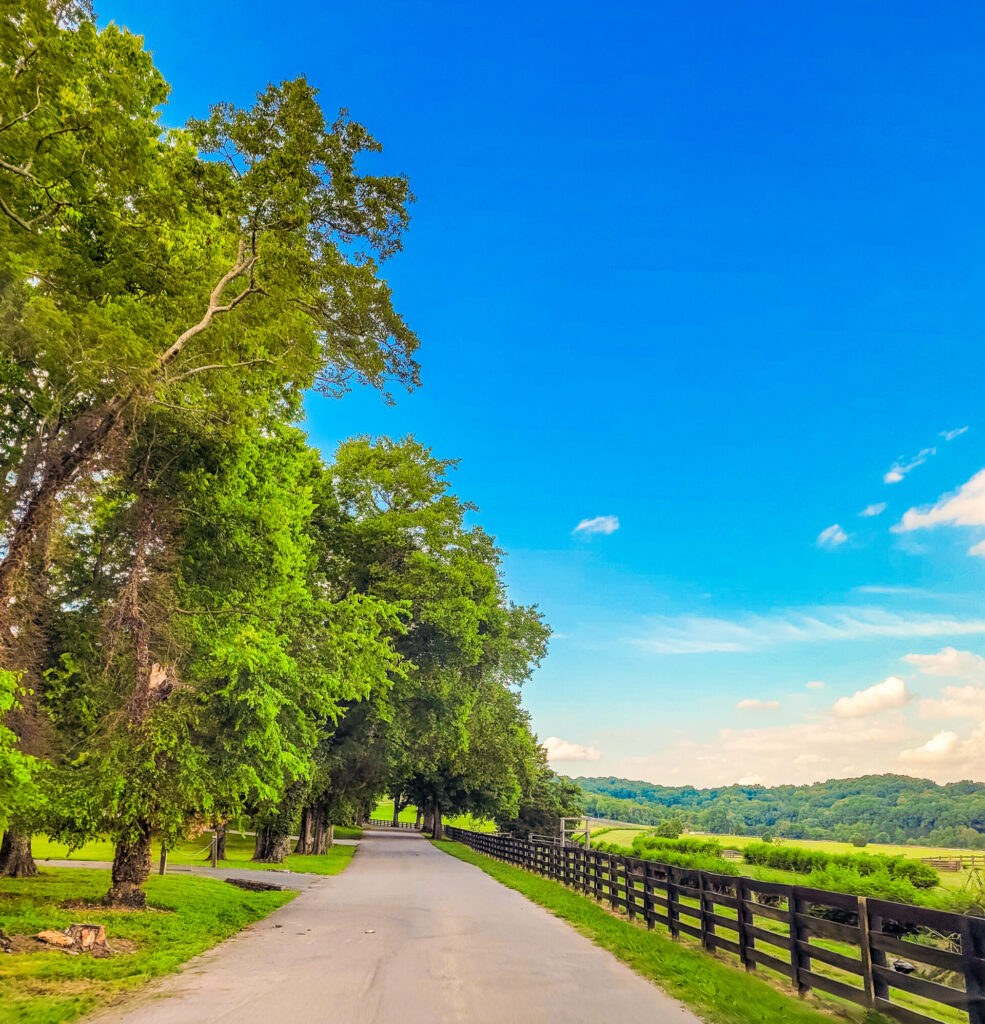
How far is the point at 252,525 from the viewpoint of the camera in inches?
617

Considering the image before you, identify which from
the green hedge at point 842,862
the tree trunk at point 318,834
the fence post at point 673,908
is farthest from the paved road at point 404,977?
the tree trunk at point 318,834

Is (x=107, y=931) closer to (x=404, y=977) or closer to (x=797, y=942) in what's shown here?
(x=404, y=977)

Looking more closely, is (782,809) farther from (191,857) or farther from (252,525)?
(252,525)

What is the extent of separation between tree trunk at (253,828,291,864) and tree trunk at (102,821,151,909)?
14.0 m

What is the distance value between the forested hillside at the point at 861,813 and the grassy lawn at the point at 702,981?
49.4m

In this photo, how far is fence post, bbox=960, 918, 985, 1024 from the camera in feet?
16.4

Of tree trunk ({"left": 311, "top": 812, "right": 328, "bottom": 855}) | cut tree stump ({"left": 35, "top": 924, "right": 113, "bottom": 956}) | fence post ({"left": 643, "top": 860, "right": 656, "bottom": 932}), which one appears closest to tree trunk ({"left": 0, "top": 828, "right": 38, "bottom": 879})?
cut tree stump ({"left": 35, "top": 924, "right": 113, "bottom": 956})

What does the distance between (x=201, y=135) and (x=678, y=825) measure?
54.1m

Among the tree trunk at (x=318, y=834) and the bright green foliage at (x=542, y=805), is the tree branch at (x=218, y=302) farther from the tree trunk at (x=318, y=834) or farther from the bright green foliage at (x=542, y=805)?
the bright green foliage at (x=542, y=805)

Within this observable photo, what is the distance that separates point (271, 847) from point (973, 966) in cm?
2587

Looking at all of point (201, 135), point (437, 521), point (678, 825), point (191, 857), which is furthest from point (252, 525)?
point (678, 825)

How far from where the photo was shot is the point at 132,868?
12773 mm

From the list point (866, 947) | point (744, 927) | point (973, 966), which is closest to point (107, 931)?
point (744, 927)

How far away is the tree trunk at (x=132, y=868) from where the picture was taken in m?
12.3
